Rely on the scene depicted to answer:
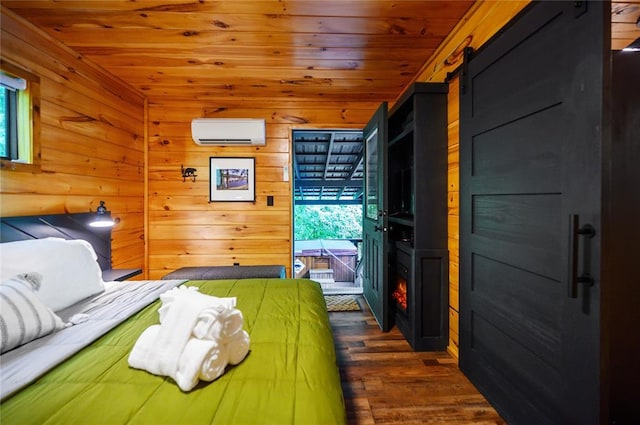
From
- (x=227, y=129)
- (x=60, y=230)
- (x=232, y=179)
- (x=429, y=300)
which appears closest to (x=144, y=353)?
(x=60, y=230)

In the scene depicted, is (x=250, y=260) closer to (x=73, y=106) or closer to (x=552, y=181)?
(x=73, y=106)

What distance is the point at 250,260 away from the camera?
10.3ft

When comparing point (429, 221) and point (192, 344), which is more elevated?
point (429, 221)

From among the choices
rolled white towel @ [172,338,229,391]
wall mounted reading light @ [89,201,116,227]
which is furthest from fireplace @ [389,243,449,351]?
wall mounted reading light @ [89,201,116,227]

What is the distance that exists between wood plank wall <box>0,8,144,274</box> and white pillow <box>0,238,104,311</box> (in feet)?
1.63

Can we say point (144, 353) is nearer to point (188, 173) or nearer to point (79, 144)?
point (79, 144)

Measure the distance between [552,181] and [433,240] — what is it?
3.45 ft

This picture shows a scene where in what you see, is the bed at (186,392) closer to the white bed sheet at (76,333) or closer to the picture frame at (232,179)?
the white bed sheet at (76,333)

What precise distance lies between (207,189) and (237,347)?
2523 millimetres

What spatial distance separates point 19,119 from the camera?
170 centimetres

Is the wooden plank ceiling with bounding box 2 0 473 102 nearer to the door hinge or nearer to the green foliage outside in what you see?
the door hinge

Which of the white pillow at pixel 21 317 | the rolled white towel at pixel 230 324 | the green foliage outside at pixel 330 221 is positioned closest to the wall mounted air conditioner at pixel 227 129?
the white pillow at pixel 21 317

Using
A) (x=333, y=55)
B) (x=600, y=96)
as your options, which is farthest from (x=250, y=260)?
(x=600, y=96)

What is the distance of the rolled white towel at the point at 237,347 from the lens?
89 centimetres
